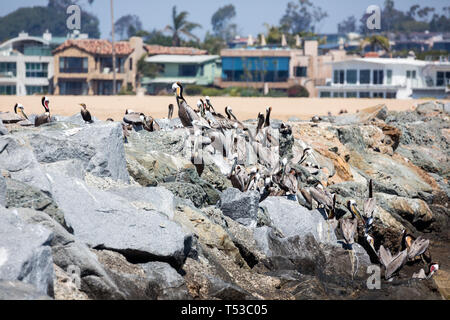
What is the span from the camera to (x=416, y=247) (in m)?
14.9

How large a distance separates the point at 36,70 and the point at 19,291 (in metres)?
63.6

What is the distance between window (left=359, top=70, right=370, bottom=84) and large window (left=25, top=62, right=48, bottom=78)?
1055 inches

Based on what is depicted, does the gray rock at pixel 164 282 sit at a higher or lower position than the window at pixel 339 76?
lower

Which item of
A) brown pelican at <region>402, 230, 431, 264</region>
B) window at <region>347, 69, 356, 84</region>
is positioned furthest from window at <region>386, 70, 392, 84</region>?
brown pelican at <region>402, 230, 431, 264</region>

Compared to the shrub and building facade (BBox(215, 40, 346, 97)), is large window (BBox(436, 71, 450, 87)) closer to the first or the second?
the shrub

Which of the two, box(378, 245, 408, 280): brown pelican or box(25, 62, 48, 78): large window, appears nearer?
box(378, 245, 408, 280): brown pelican

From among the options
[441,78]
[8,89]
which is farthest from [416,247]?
[8,89]

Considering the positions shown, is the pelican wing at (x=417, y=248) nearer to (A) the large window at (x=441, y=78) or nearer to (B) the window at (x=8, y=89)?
(A) the large window at (x=441, y=78)

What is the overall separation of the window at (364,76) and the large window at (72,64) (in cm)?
2341

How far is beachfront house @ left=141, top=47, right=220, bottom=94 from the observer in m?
75.1

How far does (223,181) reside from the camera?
1589cm

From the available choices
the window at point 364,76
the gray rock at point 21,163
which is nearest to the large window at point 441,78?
the window at point 364,76

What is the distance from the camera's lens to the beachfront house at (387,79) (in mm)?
63875

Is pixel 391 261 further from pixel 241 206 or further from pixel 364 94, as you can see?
pixel 364 94
